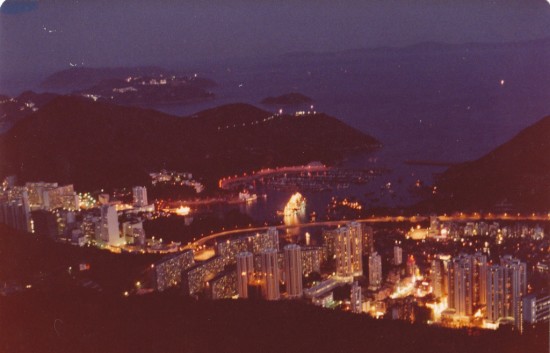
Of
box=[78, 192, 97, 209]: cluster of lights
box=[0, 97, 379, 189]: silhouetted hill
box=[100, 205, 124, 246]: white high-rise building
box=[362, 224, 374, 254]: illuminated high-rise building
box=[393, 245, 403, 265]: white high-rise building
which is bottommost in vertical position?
box=[393, 245, 403, 265]: white high-rise building

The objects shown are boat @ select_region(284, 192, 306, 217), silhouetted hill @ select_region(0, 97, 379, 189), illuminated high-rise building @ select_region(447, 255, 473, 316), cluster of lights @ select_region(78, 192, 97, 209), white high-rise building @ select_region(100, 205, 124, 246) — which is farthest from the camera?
silhouetted hill @ select_region(0, 97, 379, 189)

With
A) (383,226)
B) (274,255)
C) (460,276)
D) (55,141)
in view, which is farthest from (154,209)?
(460,276)

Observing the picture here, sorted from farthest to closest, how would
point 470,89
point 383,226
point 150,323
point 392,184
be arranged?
point 470,89, point 392,184, point 383,226, point 150,323

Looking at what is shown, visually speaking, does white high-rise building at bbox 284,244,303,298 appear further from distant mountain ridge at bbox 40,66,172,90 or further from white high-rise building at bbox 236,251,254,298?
distant mountain ridge at bbox 40,66,172,90

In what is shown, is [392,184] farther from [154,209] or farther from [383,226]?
[154,209]

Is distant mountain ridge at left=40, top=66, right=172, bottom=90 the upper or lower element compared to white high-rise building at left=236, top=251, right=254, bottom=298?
upper

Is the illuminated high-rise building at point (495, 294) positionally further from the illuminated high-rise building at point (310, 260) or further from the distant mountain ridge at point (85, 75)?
the distant mountain ridge at point (85, 75)

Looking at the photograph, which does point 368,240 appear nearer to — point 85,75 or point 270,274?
point 270,274

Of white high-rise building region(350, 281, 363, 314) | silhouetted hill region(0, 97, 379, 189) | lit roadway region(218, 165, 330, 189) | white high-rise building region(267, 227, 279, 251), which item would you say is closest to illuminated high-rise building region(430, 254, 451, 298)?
white high-rise building region(350, 281, 363, 314)
